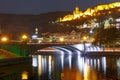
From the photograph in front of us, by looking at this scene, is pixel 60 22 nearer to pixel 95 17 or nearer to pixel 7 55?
pixel 95 17

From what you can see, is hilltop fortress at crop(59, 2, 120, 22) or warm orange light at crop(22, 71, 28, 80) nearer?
warm orange light at crop(22, 71, 28, 80)

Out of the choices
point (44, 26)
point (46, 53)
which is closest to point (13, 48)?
point (46, 53)

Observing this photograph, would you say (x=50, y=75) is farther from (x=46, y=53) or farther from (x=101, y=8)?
(x=101, y=8)

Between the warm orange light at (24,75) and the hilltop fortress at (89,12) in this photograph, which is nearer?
the warm orange light at (24,75)

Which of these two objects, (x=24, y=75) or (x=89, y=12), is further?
(x=89, y=12)

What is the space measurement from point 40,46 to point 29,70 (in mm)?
12518

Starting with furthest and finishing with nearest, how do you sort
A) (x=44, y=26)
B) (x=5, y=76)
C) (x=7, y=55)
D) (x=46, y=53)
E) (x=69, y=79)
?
(x=44, y=26) < (x=46, y=53) < (x=7, y=55) < (x=69, y=79) < (x=5, y=76)

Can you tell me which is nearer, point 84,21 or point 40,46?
point 40,46

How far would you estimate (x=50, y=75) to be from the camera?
4831 centimetres

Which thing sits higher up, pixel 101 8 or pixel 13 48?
pixel 101 8

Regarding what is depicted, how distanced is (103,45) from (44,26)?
71.0m

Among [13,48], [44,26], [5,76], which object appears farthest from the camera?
[44,26]

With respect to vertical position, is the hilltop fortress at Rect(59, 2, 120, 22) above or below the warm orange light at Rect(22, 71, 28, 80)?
above

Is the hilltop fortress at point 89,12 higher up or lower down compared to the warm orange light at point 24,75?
higher up
